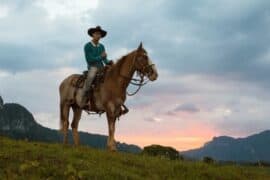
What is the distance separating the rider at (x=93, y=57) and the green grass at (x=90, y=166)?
12.7 feet

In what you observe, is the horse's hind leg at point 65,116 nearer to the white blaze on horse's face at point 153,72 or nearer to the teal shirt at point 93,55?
the teal shirt at point 93,55

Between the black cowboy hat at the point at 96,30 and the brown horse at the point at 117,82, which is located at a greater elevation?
the black cowboy hat at the point at 96,30

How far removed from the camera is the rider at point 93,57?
23448 millimetres

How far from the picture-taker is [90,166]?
16875 mm

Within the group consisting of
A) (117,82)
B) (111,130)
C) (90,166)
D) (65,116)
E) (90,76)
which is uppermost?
(90,76)

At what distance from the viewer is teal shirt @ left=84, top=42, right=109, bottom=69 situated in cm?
2352

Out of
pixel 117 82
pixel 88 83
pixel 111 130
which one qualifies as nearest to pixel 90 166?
pixel 111 130

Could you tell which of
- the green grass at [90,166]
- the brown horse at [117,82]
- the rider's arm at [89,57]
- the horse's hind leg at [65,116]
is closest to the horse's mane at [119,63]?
the brown horse at [117,82]

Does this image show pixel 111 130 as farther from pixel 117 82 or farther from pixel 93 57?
pixel 93 57

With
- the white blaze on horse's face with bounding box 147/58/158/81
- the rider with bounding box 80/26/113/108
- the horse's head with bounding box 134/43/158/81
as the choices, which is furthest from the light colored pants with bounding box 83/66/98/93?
the white blaze on horse's face with bounding box 147/58/158/81

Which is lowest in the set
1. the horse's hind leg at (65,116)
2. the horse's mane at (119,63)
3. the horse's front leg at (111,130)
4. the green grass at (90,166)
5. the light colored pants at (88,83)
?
the green grass at (90,166)

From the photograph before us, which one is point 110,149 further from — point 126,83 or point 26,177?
point 26,177

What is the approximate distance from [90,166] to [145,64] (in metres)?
6.95

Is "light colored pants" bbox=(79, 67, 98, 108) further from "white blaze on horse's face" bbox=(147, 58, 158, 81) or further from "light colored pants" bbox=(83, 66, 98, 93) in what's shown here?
"white blaze on horse's face" bbox=(147, 58, 158, 81)
